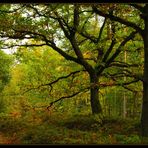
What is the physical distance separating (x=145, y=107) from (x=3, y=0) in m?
7.76

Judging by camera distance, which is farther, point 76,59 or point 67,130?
point 76,59

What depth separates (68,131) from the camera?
13555 millimetres

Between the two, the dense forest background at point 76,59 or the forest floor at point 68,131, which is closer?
the forest floor at point 68,131

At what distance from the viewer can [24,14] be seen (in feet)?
48.8

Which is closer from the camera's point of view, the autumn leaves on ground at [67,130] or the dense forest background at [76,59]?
the autumn leaves on ground at [67,130]

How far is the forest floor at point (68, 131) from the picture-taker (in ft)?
37.1

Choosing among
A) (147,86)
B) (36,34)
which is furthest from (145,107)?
(36,34)

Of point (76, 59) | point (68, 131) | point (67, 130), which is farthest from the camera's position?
point (76, 59)

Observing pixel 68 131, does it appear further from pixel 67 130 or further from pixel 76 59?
pixel 76 59

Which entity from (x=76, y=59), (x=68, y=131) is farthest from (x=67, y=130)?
(x=76, y=59)

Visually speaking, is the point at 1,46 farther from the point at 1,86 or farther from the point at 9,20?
the point at 1,86

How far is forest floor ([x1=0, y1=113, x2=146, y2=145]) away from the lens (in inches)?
446

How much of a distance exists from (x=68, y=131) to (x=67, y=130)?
0.22m

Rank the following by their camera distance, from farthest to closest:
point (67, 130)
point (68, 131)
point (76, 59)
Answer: point (76, 59)
point (67, 130)
point (68, 131)
